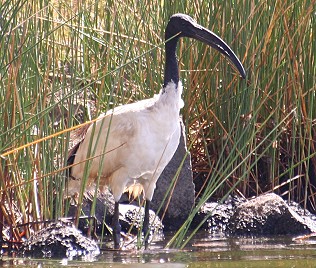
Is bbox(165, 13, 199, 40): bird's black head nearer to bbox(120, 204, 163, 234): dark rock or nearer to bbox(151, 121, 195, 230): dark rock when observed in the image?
bbox(151, 121, 195, 230): dark rock

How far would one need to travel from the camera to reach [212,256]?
5.25 m

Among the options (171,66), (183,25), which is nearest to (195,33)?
(183,25)

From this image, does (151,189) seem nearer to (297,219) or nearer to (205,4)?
(297,219)

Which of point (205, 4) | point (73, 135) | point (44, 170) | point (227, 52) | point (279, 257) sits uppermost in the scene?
point (205, 4)

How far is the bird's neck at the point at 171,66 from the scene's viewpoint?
20.2 feet

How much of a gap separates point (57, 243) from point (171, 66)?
1.72 meters

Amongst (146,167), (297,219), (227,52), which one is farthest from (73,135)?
(297,219)

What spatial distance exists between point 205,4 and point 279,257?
257cm

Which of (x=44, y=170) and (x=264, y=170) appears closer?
(x=44, y=170)

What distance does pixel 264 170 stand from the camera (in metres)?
7.20

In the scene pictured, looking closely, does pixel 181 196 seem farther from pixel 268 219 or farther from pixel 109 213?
pixel 268 219

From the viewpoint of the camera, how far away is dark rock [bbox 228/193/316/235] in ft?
20.8

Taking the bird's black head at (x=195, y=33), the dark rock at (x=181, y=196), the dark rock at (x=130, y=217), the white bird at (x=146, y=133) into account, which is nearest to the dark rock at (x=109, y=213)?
the dark rock at (x=130, y=217)

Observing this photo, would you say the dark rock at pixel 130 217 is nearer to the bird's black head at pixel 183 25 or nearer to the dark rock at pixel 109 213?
the dark rock at pixel 109 213
